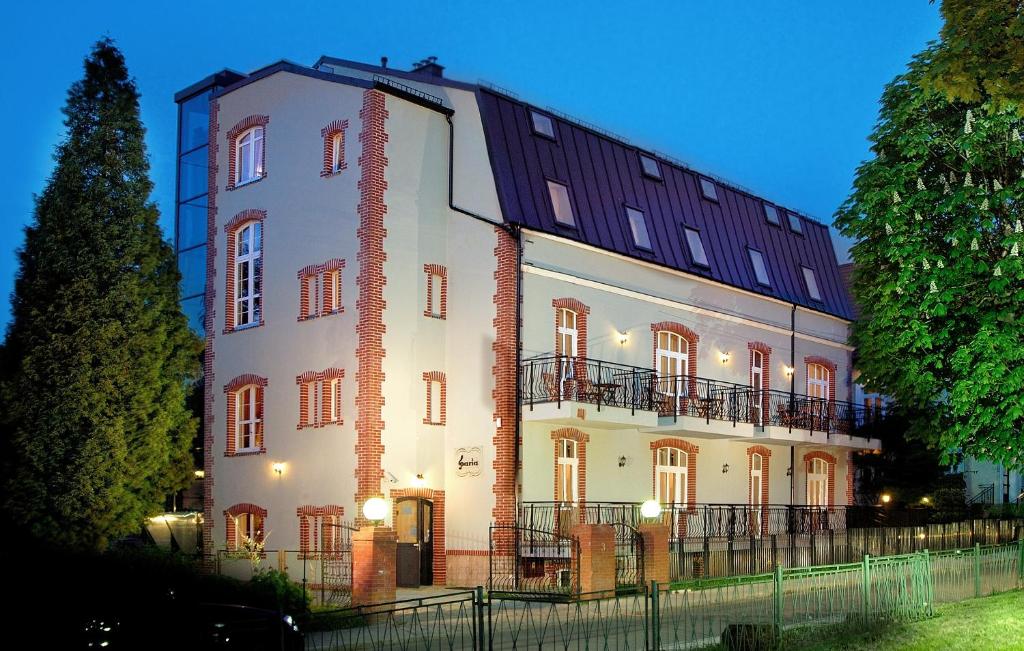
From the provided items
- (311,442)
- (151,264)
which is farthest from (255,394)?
(151,264)

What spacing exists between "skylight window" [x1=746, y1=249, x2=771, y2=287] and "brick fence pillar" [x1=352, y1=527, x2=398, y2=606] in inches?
647

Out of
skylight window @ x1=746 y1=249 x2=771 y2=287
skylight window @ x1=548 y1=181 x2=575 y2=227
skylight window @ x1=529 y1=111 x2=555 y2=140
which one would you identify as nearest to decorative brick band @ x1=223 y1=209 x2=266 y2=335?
skylight window @ x1=529 y1=111 x2=555 y2=140

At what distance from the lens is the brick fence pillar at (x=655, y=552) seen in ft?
72.0

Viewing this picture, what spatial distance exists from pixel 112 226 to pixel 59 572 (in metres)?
6.58

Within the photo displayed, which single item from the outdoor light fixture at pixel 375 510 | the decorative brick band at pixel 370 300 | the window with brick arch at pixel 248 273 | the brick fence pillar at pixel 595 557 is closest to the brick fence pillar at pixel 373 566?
the outdoor light fixture at pixel 375 510

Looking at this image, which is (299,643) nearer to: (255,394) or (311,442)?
(311,442)

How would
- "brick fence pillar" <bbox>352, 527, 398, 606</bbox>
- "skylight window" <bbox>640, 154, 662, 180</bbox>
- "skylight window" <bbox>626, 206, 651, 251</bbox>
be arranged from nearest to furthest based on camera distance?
"brick fence pillar" <bbox>352, 527, 398, 606</bbox> < "skylight window" <bbox>626, 206, 651, 251</bbox> < "skylight window" <bbox>640, 154, 662, 180</bbox>

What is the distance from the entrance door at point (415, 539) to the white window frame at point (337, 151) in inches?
289

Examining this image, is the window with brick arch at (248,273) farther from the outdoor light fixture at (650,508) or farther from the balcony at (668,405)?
the outdoor light fixture at (650,508)

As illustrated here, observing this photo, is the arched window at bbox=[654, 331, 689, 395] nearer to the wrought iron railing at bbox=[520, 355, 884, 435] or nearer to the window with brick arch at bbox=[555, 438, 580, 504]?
the wrought iron railing at bbox=[520, 355, 884, 435]

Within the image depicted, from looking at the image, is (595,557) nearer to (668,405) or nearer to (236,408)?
(668,405)

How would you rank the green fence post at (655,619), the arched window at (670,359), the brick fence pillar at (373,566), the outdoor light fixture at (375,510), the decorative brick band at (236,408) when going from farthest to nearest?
1. the arched window at (670,359)
2. the decorative brick band at (236,408)
3. the outdoor light fixture at (375,510)
4. the brick fence pillar at (373,566)
5. the green fence post at (655,619)

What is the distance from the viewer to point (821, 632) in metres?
15.0

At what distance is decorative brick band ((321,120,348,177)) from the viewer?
24438 mm
